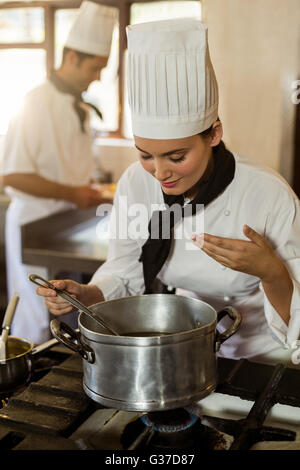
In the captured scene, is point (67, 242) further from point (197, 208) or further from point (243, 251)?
point (243, 251)

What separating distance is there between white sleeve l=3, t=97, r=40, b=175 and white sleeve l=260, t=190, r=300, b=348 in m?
1.77

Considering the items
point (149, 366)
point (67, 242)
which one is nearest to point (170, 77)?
point (149, 366)

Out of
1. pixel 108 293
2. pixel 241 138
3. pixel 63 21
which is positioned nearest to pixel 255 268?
pixel 108 293

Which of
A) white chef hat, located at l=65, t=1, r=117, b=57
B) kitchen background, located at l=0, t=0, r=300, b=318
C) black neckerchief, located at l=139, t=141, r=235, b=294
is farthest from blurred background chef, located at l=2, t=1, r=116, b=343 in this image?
black neckerchief, located at l=139, t=141, r=235, b=294

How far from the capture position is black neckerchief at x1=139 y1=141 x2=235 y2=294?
147 cm

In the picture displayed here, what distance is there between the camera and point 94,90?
470 cm

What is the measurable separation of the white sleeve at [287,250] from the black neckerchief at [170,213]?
6.6 inches

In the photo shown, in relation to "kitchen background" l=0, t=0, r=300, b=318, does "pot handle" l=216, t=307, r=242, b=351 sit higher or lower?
lower

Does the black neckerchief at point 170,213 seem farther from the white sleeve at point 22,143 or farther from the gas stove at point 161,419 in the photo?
the white sleeve at point 22,143

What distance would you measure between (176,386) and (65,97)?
2403 millimetres

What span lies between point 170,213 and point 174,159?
0.96 feet

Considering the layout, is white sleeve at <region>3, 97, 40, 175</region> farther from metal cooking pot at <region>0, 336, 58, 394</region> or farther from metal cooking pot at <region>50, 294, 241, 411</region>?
metal cooking pot at <region>50, 294, 241, 411</region>

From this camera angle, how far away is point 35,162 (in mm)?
2975
